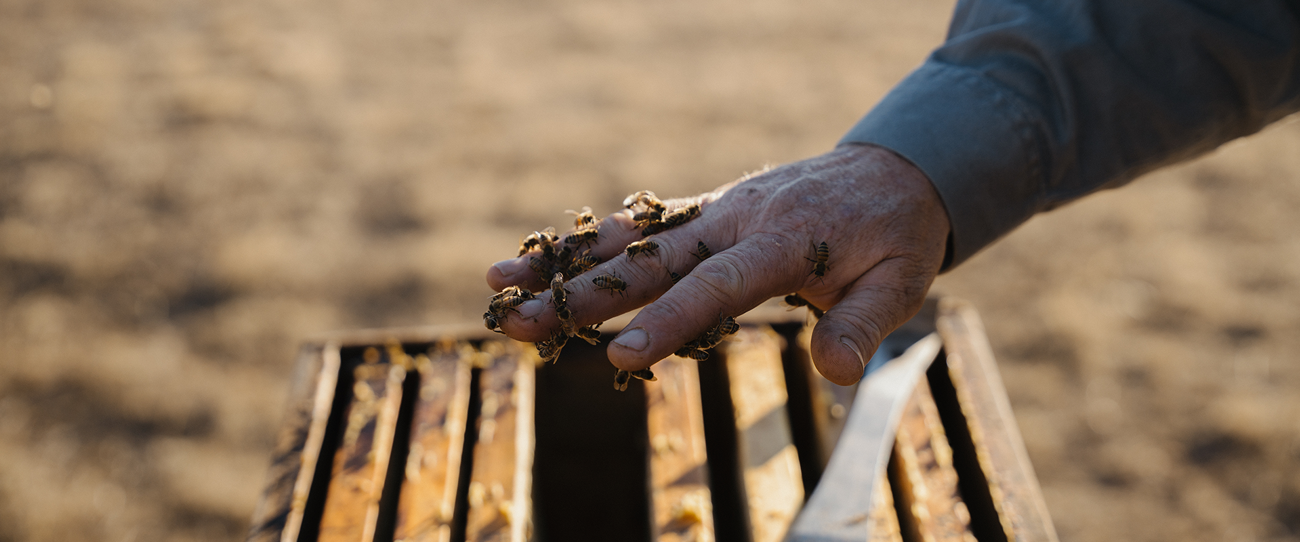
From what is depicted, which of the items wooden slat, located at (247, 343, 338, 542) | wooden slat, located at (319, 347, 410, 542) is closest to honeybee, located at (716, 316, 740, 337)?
wooden slat, located at (319, 347, 410, 542)

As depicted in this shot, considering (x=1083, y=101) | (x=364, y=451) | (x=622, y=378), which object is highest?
(x=1083, y=101)

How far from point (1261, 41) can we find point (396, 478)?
300 centimetres

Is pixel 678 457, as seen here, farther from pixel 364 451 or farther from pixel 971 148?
pixel 971 148

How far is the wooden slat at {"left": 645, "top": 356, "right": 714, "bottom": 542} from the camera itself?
214 centimetres

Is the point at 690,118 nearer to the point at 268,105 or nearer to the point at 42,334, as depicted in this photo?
the point at 268,105

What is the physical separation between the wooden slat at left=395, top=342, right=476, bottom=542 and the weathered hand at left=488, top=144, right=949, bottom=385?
2.42 feet

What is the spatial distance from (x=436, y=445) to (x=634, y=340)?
113 cm

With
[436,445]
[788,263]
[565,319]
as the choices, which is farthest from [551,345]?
[436,445]

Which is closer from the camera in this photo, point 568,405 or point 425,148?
point 568,405

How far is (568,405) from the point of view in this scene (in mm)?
2895

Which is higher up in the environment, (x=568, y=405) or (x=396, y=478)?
(x=568, y=405)

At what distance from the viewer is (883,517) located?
220cm

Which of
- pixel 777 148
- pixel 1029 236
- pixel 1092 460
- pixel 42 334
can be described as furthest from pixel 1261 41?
pixel 42 334

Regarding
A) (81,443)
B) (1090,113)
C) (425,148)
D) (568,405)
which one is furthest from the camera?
(425,148)
